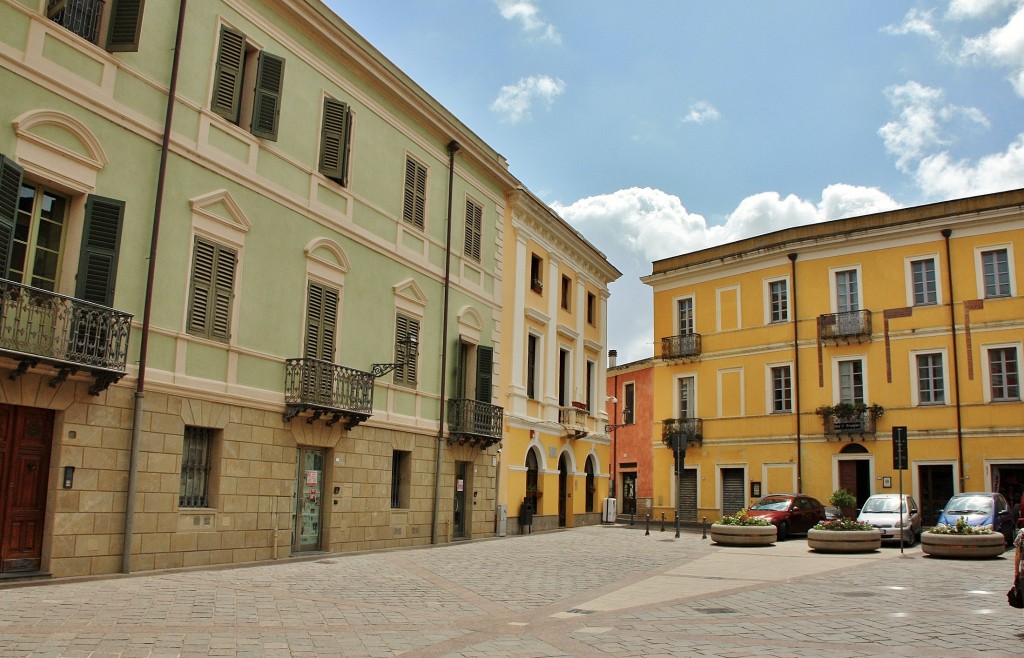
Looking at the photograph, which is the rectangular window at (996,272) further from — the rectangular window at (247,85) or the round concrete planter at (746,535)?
the rectangular window at (247,85)

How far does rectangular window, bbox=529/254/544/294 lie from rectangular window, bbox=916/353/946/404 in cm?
1481

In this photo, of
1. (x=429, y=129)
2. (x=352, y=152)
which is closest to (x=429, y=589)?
(x=352, y=152)

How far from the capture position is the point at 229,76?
52.9 ft

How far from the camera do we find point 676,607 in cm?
1139

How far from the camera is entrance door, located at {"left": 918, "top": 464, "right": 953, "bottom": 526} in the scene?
30.3 m

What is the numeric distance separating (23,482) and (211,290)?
4663 mm

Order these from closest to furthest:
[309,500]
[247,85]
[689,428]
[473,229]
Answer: [247,85] < [309,500] < [473,229] < [689,428]

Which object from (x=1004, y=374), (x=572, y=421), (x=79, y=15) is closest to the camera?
(x=79, y=15)

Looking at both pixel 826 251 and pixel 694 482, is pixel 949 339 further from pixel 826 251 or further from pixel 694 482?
pixel 694 482

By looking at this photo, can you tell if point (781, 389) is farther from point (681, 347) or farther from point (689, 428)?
point (681, 347)

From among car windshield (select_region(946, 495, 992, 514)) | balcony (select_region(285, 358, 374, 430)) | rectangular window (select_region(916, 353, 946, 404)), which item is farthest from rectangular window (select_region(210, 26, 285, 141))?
rectangular window (select_region(916, 353, 946, 404))

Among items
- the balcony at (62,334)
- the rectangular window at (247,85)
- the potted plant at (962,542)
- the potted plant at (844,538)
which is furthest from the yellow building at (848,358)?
the balcony at (62,334)

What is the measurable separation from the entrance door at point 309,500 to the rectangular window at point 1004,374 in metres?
24.2

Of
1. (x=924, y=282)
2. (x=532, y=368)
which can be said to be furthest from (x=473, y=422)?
(x=924, y=282)
